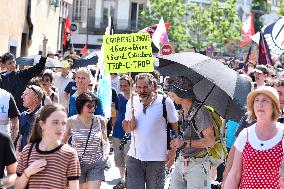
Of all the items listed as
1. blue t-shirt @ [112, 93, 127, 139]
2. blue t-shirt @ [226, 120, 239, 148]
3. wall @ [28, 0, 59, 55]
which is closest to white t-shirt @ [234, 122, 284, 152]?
blue t-shirt @ [226, 120, 239, 148]

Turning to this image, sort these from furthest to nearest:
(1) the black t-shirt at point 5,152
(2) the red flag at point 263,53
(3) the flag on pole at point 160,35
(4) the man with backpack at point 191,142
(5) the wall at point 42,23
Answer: (5) the wall at point 42,23
(3) the flag on pole at point 160,35
(2) the red flag at point 263,53
(4) the man with backpack at point 191,142
(1) the black t-shirt at point 5,152

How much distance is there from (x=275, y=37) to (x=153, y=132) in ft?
37.6

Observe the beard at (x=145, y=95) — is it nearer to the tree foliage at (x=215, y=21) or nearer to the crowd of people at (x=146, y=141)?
the crowd of people at (x=146, y=141)

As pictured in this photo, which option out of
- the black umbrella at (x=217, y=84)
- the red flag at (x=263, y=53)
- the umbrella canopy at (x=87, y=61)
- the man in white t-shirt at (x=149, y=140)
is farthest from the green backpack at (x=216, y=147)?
the red flag at (x=263, y=53)

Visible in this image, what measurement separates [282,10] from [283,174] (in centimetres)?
4603

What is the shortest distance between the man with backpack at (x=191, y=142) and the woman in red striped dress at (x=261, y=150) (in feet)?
5.09

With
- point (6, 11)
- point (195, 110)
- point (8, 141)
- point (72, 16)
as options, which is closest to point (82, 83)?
point (195, 110)

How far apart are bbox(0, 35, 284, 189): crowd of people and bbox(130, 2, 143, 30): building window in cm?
6160

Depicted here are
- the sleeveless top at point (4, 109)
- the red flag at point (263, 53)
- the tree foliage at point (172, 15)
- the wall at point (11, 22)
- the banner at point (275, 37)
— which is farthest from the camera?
the tree foliage at point (172, 15)

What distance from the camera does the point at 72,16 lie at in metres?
70.4

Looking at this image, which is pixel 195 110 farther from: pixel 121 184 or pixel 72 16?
pixel 72 16

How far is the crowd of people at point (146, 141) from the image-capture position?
577 cm

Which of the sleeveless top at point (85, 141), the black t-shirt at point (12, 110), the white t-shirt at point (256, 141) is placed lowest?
the sleeveless top at point (85, 141)

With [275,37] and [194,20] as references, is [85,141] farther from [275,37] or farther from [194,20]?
[194,20]
